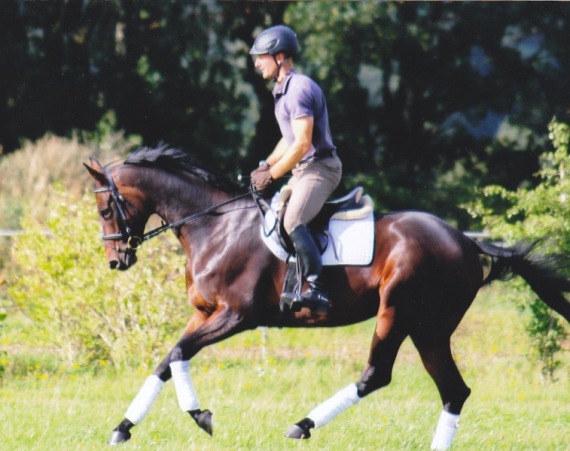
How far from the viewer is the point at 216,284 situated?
6793 millimetres

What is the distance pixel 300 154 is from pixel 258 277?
90 centimetres

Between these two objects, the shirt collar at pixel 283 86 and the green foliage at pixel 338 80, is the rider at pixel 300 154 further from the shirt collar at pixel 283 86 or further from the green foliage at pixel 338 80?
the green foliage at pixel 338 80

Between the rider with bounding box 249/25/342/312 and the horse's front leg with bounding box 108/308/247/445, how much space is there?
0.45 m

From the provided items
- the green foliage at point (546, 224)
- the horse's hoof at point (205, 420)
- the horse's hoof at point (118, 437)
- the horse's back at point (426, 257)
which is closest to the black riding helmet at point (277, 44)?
the horse's back at point (426, 257)

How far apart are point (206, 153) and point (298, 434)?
12791mm

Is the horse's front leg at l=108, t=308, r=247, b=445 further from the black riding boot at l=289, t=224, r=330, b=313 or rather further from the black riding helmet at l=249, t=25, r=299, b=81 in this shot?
the black riding helmet at l=249, t=25, r=299, b=81

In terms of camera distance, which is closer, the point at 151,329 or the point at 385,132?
the point at 151,329

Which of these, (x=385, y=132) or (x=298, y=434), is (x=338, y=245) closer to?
(x=298, y=434)

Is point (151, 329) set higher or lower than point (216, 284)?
lower

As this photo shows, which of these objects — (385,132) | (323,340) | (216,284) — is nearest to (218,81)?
(385,132)

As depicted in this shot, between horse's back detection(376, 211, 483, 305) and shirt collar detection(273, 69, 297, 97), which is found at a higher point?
shirt collar detection(273, 69, 297, 97)

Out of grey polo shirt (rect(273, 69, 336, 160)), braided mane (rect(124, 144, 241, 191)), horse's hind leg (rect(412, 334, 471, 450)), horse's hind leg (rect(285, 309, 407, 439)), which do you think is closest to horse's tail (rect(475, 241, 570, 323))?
horse's hind leg (rect(412, 334, 471, 450))

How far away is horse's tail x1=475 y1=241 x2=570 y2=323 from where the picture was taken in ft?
23.8

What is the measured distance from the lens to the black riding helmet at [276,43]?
6.63 metres
